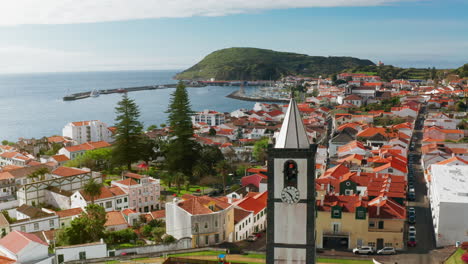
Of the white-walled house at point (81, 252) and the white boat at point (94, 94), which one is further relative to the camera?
the white boat at point (94, 94)

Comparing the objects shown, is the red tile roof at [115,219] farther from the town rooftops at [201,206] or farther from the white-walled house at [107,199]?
the town rooftops at [201,206]

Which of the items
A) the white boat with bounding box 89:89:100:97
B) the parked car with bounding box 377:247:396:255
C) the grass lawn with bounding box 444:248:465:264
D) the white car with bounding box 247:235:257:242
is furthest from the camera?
the white boat with bounding box 89:89:100:97

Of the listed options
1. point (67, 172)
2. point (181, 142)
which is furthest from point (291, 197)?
point (181, 142)

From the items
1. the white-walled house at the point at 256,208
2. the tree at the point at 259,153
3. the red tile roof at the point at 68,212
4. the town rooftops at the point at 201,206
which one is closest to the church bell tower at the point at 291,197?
the town rooftops at the point at 201,206

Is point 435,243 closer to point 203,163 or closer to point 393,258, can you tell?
point 393,258

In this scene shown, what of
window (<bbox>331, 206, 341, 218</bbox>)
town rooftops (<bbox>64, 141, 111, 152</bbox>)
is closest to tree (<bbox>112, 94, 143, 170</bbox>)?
town rooftops (<bbox>64, 141, 111, 152</bbox>)

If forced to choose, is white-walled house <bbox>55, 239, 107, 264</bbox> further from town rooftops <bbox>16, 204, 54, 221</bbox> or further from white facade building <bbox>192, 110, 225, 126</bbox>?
white facade building <bbox>192, 110, 225, 126</bbox>

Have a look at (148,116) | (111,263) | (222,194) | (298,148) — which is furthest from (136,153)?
(148,116)

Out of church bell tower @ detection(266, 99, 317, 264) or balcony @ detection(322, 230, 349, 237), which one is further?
balcony @ detection(322, 230, 349, 237)
